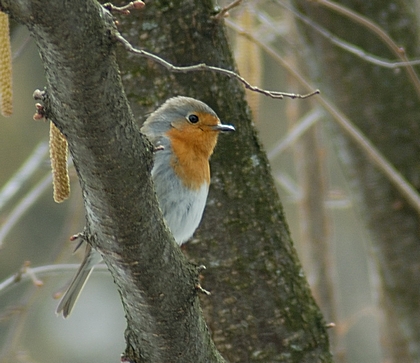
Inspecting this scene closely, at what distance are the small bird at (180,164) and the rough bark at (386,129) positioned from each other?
90 centimetres

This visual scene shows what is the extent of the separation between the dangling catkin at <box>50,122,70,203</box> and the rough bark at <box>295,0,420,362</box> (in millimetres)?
2158

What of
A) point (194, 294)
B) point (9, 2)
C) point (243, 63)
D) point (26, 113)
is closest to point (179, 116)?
point (243, 63)

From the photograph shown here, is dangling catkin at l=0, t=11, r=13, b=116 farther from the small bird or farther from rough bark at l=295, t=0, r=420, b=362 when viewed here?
rough bark at l=295, t=0, r=420, b=362

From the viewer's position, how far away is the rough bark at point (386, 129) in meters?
3.76

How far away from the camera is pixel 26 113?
29.4 ft

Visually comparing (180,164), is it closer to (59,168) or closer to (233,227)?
(233,227)

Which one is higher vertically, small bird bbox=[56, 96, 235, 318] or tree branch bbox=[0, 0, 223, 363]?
small bird bbox=[56, 96, 235, 318]

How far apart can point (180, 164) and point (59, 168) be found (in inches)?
53.0

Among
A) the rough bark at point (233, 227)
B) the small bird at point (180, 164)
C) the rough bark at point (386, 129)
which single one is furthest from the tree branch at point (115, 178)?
the rough bark at point (386, 129)

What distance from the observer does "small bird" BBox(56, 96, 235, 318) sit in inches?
119

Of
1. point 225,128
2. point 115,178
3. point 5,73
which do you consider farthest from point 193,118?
point 115,178

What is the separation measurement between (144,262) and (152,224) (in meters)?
0.11

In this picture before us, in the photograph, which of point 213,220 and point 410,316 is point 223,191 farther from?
point 410,316

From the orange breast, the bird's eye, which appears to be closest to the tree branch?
the orange breast
